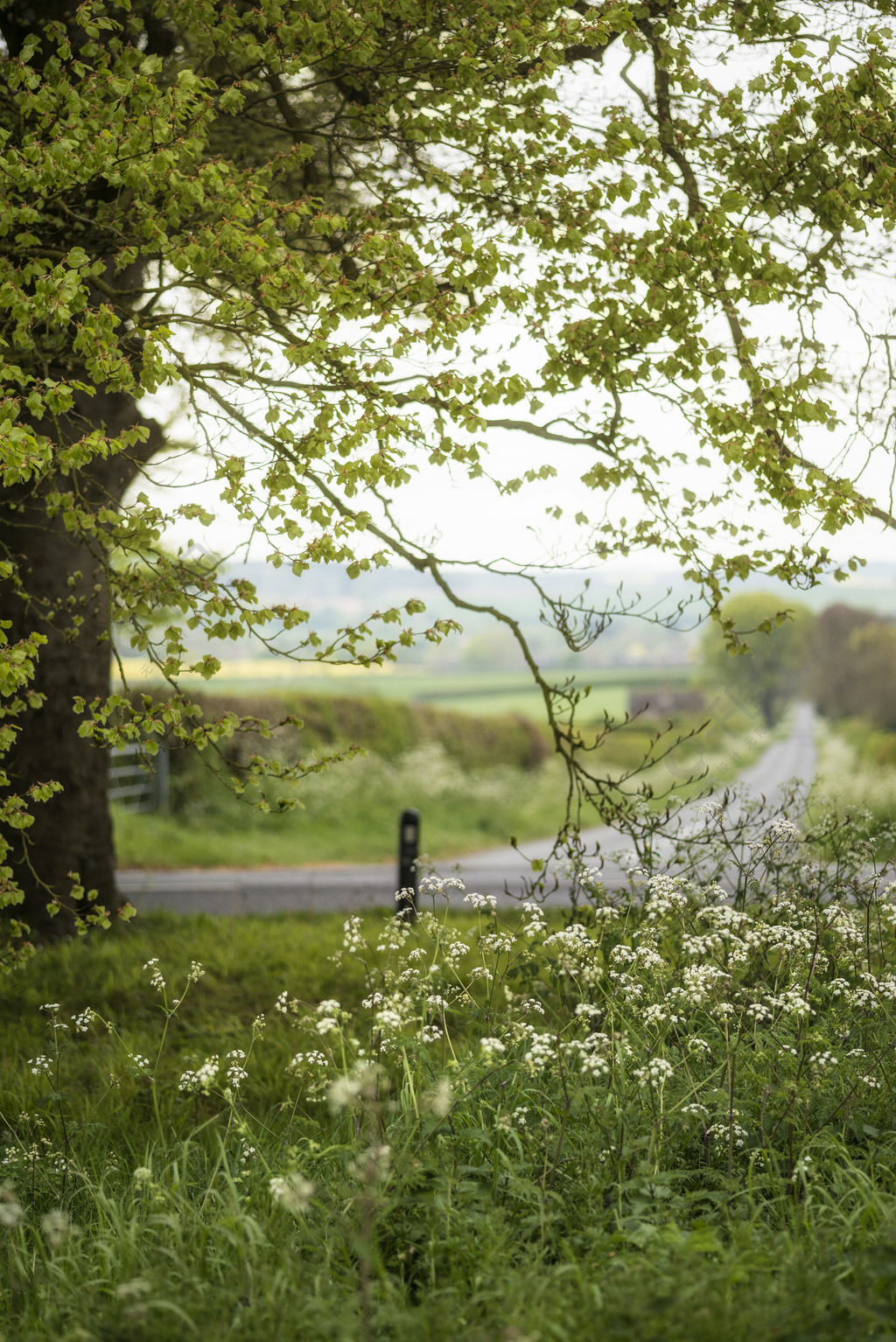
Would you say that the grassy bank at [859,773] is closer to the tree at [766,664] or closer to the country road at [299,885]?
the country road at [299,885]

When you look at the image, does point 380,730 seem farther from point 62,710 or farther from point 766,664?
point 766,664

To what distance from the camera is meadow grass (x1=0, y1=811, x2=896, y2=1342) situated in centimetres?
315

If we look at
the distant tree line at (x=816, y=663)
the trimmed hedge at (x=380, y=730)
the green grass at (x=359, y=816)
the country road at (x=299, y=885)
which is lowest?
the country road at (x=299, y=885)

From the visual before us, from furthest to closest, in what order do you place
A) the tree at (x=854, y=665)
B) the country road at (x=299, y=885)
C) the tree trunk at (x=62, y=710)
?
the tree at (x=854, y=665)
the country road at (x=299, y=885)
the tree trunk at (x=62, y=710)

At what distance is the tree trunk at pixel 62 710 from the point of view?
8.91 m

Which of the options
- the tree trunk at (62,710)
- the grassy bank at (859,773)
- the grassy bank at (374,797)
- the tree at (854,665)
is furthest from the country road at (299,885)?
the tree at (854,665)

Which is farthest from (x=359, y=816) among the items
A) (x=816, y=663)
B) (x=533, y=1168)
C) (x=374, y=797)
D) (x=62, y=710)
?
(x=816, y=663)

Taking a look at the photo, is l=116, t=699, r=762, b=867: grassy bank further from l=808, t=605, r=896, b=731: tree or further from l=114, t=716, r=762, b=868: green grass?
l=808, t=605, r=896, b=731: tree

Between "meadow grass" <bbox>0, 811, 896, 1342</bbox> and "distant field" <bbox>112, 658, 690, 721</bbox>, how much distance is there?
10.6 ft

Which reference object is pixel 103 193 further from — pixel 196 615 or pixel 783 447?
pixel 783 447

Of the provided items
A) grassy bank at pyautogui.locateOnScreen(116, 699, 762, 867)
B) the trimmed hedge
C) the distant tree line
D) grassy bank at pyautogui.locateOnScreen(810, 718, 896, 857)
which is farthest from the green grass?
the distant tree line

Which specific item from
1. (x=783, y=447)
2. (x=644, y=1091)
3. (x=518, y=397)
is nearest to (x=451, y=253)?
(x=518, y=397)

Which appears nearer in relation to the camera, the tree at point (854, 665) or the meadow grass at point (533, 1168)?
the meadow grass at point (533, 1168)

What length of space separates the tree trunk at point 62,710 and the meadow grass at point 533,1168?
277cm
